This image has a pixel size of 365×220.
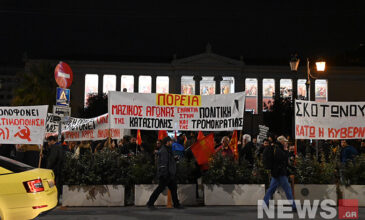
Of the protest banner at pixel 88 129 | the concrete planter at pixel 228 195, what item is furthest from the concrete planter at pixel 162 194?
the protest banner at pixel 88 129

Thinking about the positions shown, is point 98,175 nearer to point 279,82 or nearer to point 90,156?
point 90,156

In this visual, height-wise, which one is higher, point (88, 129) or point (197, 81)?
point (197, 81)

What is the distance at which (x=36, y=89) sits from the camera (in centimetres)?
4816

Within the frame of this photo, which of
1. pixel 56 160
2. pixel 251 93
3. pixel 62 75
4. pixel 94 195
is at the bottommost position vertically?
pixel 94 195

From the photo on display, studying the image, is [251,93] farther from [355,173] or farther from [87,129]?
[355,173]

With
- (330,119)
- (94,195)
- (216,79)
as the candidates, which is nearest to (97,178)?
(94,195)

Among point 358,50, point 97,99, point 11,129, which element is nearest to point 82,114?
point 97,99

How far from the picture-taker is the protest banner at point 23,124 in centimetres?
1120

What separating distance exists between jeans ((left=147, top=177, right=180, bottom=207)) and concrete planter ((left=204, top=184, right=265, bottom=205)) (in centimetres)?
92

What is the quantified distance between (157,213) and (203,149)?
264cm

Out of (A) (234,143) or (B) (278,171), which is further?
(A) (234,143)

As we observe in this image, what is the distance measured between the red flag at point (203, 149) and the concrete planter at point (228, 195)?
0.96 m

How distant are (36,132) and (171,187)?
3738 millimetres

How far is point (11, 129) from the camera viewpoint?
1138 cm
